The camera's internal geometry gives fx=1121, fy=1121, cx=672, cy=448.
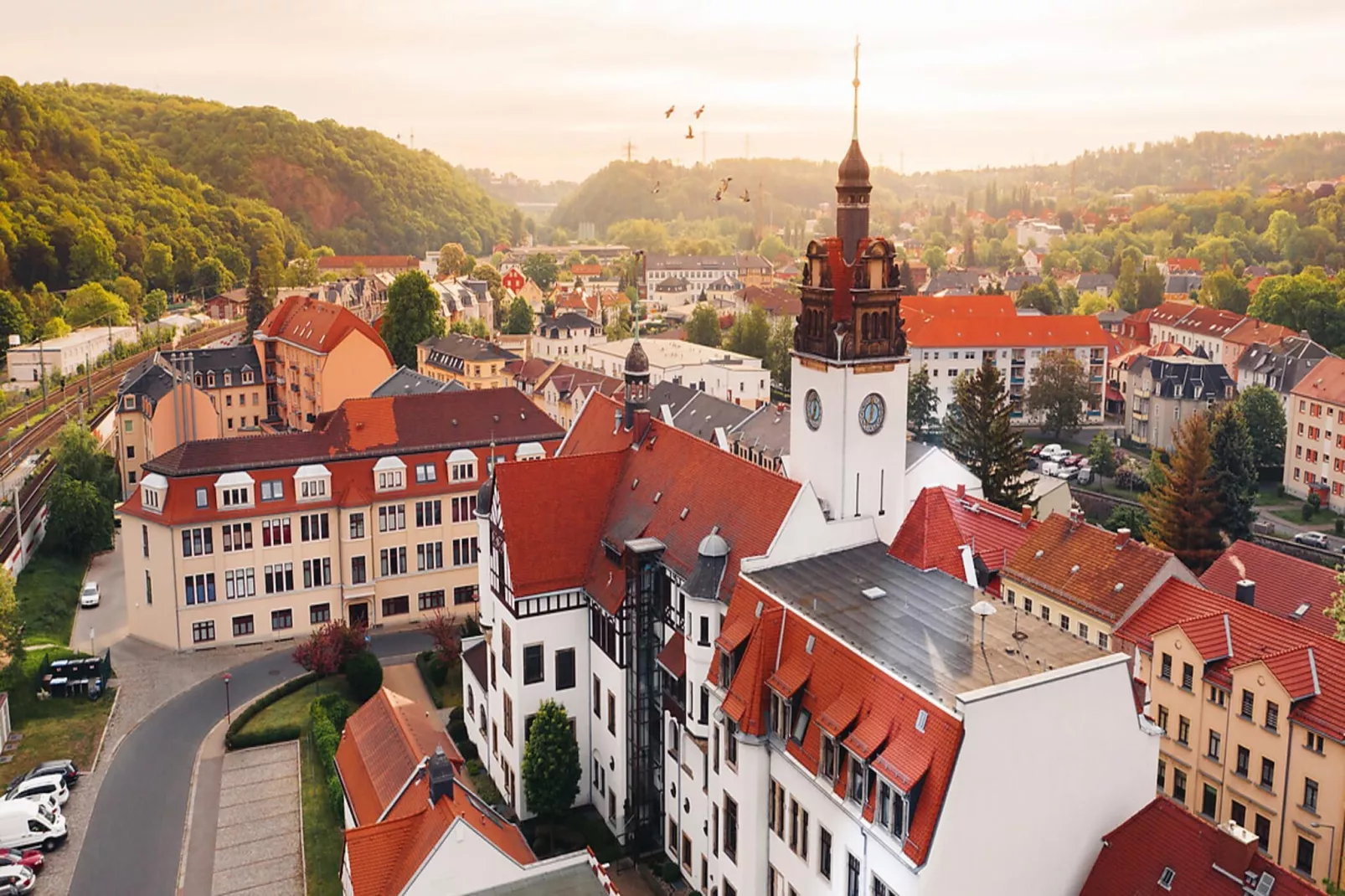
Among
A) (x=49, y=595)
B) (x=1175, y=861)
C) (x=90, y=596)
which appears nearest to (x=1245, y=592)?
(x=1175, y=861)

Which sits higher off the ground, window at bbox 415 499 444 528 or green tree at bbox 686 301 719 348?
green tree at bbox 686 301 719 348

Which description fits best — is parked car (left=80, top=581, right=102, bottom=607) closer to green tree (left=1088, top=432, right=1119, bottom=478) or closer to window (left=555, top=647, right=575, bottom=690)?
window (left=555, top=647, right=575, bottom=690)

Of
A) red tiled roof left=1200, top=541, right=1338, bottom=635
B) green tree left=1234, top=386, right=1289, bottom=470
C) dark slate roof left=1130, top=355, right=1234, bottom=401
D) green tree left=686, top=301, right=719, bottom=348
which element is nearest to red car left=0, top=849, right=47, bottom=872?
red tiled roof left=1200, top=541, right=1338, bottom=635

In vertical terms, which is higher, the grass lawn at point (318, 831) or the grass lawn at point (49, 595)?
the grass lawn at point (49, 595)

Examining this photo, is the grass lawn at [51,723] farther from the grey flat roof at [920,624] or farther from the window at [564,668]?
the grey flat roof at [920,624]

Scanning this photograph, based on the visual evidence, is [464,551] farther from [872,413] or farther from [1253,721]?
[1253,721]

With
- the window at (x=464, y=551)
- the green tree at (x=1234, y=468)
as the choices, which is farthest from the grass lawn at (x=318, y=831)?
the green tree at (x=1234, y=468)
